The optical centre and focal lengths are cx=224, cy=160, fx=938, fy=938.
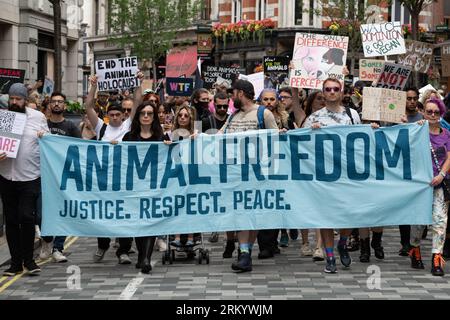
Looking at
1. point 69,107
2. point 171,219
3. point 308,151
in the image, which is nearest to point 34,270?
point 171,219

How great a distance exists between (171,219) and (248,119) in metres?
1.40

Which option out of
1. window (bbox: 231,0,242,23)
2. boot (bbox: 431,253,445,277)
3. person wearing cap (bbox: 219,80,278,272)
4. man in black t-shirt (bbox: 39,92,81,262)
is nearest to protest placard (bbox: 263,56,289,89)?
man in black t-shirt (bbox: 39,92,81,262)

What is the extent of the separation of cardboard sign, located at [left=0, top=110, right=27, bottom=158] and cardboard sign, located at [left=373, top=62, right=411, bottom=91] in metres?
4.94

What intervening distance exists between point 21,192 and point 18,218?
280 millimetres

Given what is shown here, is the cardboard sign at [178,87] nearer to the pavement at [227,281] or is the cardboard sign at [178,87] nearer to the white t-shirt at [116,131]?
the white t-shirt at [116,131]

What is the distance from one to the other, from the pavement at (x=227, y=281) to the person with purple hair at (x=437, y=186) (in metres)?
0.16

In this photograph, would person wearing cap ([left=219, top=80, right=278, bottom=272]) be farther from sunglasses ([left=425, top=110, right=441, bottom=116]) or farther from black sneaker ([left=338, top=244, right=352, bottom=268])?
sunglasses ([left=425, top=110, right=441, bottom=116])

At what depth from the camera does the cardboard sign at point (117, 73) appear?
45.1 feet

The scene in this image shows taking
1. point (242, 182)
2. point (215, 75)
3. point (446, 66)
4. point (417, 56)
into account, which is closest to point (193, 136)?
point (242, 182)

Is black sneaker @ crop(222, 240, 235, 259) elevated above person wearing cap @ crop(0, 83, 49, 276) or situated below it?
below

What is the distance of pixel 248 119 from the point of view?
10.4 meters

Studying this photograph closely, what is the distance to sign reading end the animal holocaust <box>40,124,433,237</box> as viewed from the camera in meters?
10.1
